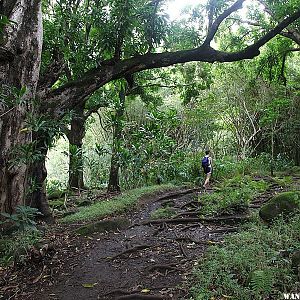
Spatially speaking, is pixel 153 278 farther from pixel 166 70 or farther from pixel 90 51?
pixel 166 70

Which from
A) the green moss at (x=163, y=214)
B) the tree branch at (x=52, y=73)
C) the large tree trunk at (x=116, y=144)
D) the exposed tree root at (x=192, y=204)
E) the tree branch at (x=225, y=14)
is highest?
the tree branch at (x=225, y=14)

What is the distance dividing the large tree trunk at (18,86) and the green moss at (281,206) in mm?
4498

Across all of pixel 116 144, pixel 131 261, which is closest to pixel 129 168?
pixel 116 144

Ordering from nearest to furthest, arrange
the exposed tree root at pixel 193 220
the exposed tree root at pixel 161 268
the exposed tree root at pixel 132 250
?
the exposed tree root at pixel 161 268
the exposed tree root at pixel 132 250
the exposed tree root at pixel 193 220

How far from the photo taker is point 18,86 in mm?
6734

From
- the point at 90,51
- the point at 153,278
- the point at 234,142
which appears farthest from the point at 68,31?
the point at 234,142

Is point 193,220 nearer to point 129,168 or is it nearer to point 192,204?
point 192,204

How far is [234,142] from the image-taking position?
21766mm

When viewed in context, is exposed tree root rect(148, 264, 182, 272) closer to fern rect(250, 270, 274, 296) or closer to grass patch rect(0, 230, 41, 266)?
fern rect(250, 270, 274, 296)

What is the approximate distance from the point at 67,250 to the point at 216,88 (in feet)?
49.6

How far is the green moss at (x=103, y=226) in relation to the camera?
23.9 feet

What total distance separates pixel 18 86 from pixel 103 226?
11.2 feet

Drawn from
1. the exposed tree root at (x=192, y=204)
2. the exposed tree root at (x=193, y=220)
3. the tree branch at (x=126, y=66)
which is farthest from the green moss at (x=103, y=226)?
the tree branch at (x=126, y=66)

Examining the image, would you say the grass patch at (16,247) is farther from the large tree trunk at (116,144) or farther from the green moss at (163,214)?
the large tree trunk at (116,144)
